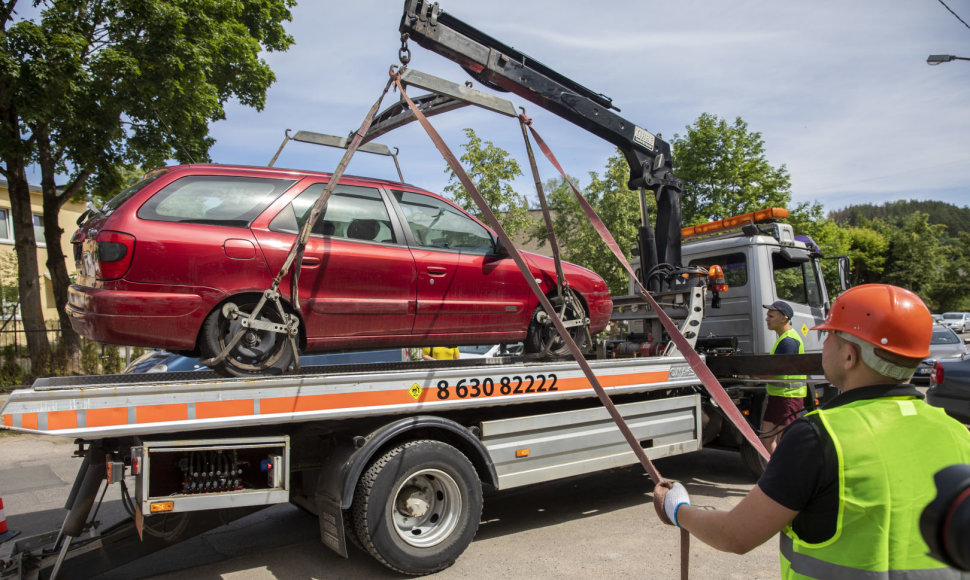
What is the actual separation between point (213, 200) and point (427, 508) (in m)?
2.42

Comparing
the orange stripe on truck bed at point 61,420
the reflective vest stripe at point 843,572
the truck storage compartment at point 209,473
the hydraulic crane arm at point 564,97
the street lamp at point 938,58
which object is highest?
the street lamp at point 938,58

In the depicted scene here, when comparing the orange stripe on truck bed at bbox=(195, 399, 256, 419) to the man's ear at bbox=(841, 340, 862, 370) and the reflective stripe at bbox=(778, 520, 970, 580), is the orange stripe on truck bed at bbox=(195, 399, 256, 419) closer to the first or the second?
the reflective stripe at bbox=(778, 520, 970, 580)

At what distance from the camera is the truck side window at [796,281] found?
24.3 ft

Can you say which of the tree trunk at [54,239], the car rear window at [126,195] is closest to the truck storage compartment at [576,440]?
the car rear window at [126,195]

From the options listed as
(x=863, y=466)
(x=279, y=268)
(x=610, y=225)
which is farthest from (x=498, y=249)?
(x=610, y=225)

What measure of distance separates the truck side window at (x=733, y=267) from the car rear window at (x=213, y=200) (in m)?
5.21

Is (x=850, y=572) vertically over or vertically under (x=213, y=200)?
under

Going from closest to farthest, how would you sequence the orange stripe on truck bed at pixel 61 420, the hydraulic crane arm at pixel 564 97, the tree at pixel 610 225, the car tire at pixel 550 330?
the orange stripe on truck bed at pixel 61 420
the hydraulic crane arm at pixel 564 97
the car tire at pixel 550 330
the tree at pixel 610 225

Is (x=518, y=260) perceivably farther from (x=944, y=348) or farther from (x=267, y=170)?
(x=944, y=348)

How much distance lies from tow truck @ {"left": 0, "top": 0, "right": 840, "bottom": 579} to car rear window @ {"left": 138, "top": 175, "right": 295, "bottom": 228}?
3.31 feet

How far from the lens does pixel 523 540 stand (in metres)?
4.84

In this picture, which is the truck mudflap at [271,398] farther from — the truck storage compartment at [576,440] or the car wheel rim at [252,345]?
the car wheel rim at [252,345]

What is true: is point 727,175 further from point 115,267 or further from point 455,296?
point 115,267

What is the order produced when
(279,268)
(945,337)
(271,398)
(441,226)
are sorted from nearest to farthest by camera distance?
(271,398) < (279,268) < (441,226) < (945,337)
